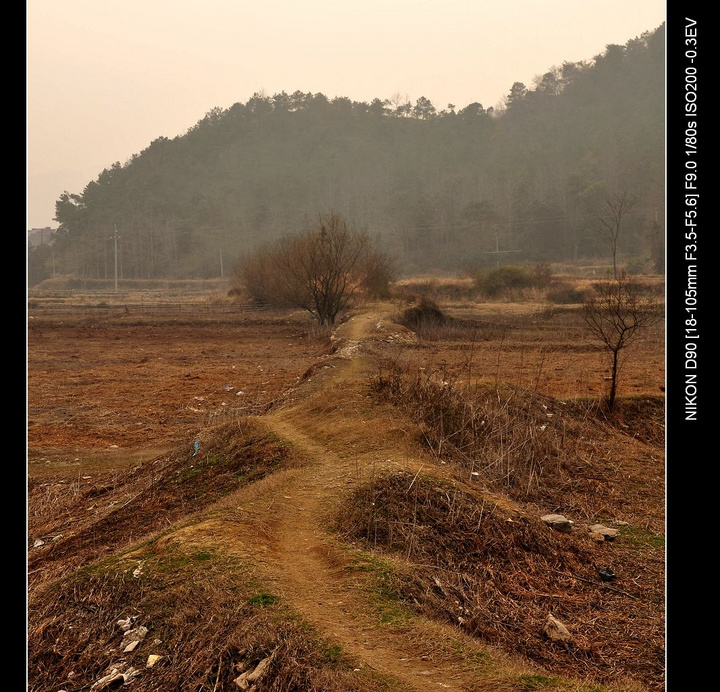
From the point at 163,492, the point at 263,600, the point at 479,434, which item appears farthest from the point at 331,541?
the point at 479,434

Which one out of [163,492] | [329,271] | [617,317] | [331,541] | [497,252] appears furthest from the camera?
[497,252]

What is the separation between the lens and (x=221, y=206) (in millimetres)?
103875

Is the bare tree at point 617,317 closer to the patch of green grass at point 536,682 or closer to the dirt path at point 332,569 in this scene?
the dirt path at point 332,569

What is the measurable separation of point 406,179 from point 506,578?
99.6 metres

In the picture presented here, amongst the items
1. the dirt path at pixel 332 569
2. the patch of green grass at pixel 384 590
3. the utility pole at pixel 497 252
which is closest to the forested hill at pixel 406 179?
the utility pole at pixel 497 252

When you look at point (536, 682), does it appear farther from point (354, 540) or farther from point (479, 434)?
point (479, 434)

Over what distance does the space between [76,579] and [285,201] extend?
103 m

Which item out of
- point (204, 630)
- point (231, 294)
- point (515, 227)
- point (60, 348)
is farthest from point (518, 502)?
point (515, 227)

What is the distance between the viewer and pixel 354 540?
21.2ft

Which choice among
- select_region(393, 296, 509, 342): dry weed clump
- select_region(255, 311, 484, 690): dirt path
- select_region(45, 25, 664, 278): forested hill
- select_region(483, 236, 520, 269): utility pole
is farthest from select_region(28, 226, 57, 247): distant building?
select_region(255, 311, 484, 690): dirt path

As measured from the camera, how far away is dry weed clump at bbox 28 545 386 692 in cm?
452

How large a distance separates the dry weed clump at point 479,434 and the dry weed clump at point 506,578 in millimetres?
1533

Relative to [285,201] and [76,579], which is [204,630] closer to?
[76,579]
